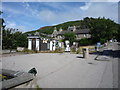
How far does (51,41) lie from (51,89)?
2371 centimetres

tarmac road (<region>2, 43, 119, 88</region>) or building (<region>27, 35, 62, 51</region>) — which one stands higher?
building (<region>27, 35, 62, 51</region>)

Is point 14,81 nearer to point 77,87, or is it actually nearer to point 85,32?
point 77,87

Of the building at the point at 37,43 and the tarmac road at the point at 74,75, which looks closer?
the tarmac road at the point at 74,75

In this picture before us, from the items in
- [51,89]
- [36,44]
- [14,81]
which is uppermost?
[36,44]

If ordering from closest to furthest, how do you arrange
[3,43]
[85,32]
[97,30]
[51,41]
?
[3,43] → [51,41] → [97,30] → [85,32]

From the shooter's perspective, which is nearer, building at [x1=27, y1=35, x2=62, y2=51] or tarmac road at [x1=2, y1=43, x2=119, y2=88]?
tarmac road at [x1=2, y1=43, x2=119, y2=88]

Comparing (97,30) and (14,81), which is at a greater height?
(97,30)

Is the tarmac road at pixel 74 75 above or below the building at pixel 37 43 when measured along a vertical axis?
below

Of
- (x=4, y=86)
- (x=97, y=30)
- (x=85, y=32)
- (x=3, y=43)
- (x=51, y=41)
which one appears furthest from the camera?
(x=85, y=32)

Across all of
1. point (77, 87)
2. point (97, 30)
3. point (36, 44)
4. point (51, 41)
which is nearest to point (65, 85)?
point (77, 87)

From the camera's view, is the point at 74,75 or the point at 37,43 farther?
the point at 37,43

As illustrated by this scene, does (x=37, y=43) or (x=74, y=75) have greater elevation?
(x=37, y=43)

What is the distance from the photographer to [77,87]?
432 centimetres

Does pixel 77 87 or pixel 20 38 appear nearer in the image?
pixel 77 87
